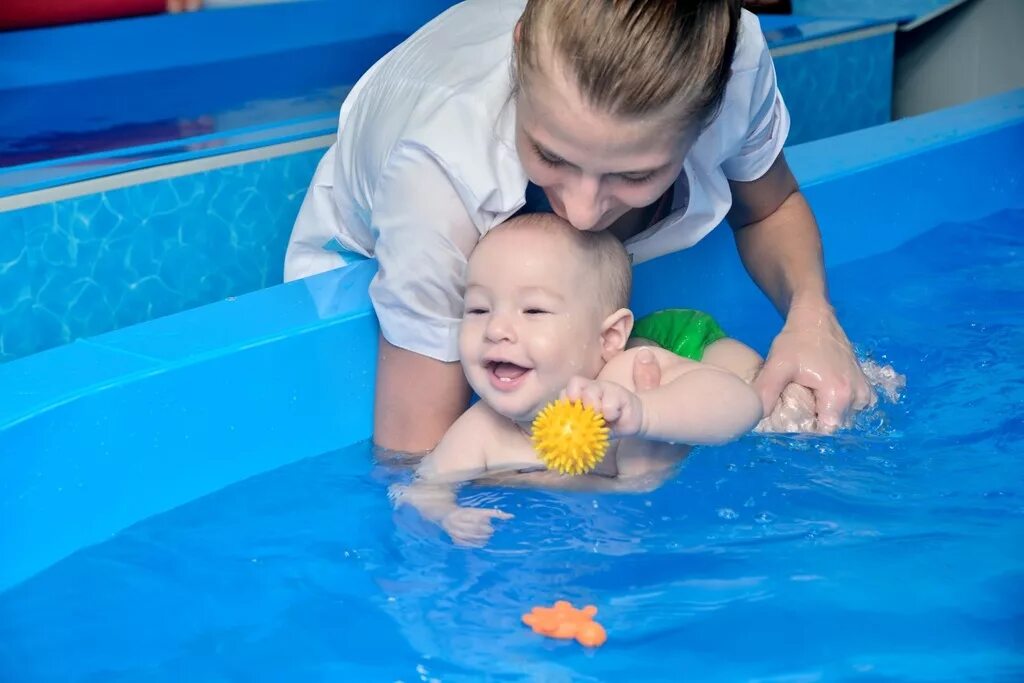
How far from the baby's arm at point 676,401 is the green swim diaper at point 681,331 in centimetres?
19

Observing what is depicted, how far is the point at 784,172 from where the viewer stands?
258 centimetres

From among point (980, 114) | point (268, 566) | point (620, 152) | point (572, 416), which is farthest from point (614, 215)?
point (980, 114)

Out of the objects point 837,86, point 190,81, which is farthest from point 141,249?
point 837,86

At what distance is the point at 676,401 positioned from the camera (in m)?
2.04

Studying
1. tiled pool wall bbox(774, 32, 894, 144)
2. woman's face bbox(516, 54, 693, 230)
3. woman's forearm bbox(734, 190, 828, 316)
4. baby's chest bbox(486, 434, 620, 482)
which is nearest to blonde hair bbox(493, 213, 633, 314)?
woman's face bbox(516, 54, 693, 230)

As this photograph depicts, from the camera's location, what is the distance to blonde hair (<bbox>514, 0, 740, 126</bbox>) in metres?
1.81

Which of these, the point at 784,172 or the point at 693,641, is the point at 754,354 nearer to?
the point at 784,172

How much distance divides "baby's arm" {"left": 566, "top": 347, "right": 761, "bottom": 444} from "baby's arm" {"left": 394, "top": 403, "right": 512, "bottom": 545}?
0.22 m

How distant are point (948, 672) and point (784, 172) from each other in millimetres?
1170

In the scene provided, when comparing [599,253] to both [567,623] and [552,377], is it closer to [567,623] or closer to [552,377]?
[552,377]

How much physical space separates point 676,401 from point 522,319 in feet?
0.87

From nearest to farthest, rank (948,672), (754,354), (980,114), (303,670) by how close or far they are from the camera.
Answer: (948,672)
(303,670)
(754,354)
(980,114)

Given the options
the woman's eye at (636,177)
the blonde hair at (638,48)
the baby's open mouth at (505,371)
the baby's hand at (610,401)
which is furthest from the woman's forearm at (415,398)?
the blonde hair at (638,48)

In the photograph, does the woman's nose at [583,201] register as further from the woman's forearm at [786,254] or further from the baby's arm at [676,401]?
the woman's forearm at [786,254]
